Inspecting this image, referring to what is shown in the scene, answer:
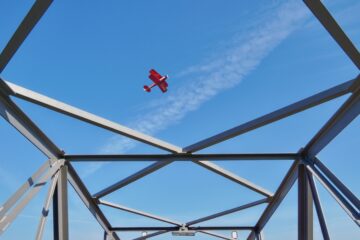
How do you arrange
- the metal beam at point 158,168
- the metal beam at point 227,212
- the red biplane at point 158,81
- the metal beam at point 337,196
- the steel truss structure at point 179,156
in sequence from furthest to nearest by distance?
the metal beam at point 227,212 → the metal beam at point 158,168 → the red biplane at point 158,81 → the metal beam at point 337,196 → the steel truss structure at point 179,156

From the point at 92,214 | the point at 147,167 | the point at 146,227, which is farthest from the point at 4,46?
the point at 146,227

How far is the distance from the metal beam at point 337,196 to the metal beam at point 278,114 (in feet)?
6.06

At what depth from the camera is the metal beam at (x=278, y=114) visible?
6498mm

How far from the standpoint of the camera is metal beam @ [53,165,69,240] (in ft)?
28.1

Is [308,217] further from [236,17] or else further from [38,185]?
[38,185]

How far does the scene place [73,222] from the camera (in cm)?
970

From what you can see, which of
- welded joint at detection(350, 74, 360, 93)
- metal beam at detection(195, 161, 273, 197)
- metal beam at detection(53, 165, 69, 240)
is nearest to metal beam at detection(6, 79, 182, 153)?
metal beam at detection(195, 161, 273, 197)

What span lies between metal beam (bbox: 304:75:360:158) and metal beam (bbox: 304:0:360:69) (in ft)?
1.91

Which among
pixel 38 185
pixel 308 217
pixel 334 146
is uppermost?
pixel 334 146

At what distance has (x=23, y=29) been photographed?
522 cm

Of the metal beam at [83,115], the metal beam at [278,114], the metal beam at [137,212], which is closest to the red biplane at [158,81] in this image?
the metal beam at [83,115]

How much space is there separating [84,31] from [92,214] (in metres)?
7.02

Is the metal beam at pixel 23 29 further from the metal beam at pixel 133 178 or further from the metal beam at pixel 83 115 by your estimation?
the metal beam at pixel 133 178

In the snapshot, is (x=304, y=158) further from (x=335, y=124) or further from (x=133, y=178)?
(x=133, y=178)
